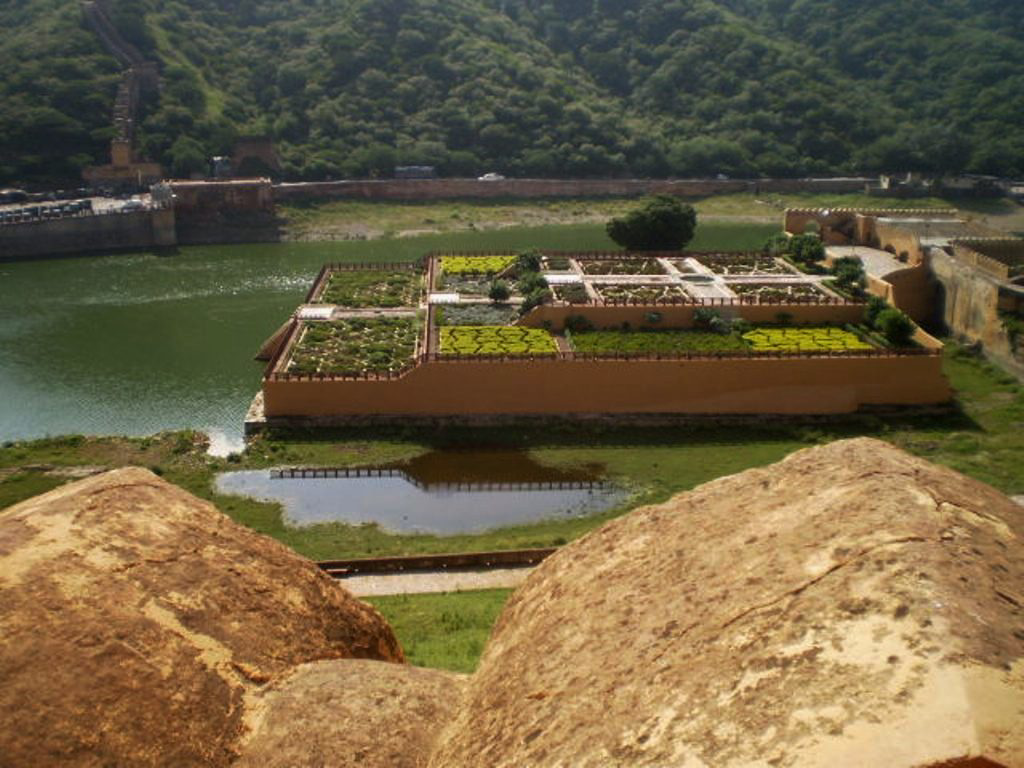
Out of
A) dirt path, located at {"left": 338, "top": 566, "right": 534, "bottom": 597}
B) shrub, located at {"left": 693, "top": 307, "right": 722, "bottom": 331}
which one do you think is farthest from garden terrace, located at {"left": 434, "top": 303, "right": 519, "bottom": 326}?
dirt path, located at {"left": 338, "top": 566, "right": 534, "bottom": 597}

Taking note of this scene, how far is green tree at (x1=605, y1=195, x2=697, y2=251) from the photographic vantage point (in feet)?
126

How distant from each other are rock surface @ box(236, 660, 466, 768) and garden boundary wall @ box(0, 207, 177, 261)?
4508 cm

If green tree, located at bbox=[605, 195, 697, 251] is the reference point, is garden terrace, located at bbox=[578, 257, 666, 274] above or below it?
below

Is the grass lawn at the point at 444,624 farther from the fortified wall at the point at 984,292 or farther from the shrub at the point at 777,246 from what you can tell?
the shrub at the point at 777,246

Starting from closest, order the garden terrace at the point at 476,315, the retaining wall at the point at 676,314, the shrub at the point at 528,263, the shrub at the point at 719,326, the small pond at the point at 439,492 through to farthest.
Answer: the small pond at the point at 439,492, the shrub at the point at 719,326, the retaining wall at the point at 676,314, the garden terrace at the point at 476,315, the shrub at the point at 528,263

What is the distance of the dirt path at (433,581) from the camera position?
56.8ft

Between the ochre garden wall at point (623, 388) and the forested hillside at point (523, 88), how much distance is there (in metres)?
34.8

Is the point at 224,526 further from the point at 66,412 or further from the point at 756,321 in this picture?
the point at 756,321

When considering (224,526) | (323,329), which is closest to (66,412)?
(323,329)

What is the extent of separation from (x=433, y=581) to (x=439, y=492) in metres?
5.03

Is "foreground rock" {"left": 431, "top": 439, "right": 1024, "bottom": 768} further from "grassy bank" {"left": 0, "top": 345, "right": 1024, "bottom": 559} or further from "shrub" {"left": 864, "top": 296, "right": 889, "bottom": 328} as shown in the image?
"shrub" {"left": 864, "top": 296, "right": 889, "bottom": 328}

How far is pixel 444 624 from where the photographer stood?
15.0 meters

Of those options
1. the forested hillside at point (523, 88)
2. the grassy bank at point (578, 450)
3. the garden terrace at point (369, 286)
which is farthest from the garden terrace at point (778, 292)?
the forested hillside at point (523, 88)

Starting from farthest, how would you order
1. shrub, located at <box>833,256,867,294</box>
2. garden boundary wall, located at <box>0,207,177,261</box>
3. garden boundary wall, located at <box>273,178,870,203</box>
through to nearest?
garden boundary wall, located at <box>273,178,870,203</box>
garden boundary wall, located at <box>0,207,177,261</box>
shrub, located at <box>833,256,867,294</box>
